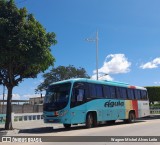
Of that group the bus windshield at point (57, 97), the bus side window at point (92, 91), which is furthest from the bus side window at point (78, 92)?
the bus side window at point (92, 91)

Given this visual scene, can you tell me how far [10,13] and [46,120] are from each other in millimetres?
6801

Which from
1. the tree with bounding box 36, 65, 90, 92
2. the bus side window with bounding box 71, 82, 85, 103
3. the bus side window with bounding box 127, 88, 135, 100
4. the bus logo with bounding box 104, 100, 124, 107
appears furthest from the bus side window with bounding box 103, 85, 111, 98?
the tree with bounding box 36, 65, 90, 92

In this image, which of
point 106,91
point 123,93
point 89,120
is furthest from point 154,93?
point 89,120

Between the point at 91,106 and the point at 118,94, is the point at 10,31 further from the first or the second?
the point at 118,94

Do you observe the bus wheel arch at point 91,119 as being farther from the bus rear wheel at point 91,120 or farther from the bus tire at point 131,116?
the bus tire at point 131,116

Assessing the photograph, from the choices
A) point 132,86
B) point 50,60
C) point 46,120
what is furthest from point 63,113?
point 132,86

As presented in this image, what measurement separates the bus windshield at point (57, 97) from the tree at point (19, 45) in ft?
5.62

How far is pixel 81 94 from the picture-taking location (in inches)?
882

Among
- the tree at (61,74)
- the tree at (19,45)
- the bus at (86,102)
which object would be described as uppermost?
the tree at (61,74)

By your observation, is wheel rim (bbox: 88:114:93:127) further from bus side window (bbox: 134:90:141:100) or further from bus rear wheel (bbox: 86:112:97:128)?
bus side window (bbox: 134:90:141:100)

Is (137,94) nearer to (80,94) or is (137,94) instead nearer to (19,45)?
(80,94)

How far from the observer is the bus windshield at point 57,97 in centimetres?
2152

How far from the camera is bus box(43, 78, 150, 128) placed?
70.4 feet

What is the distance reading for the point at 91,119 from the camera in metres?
23.4
